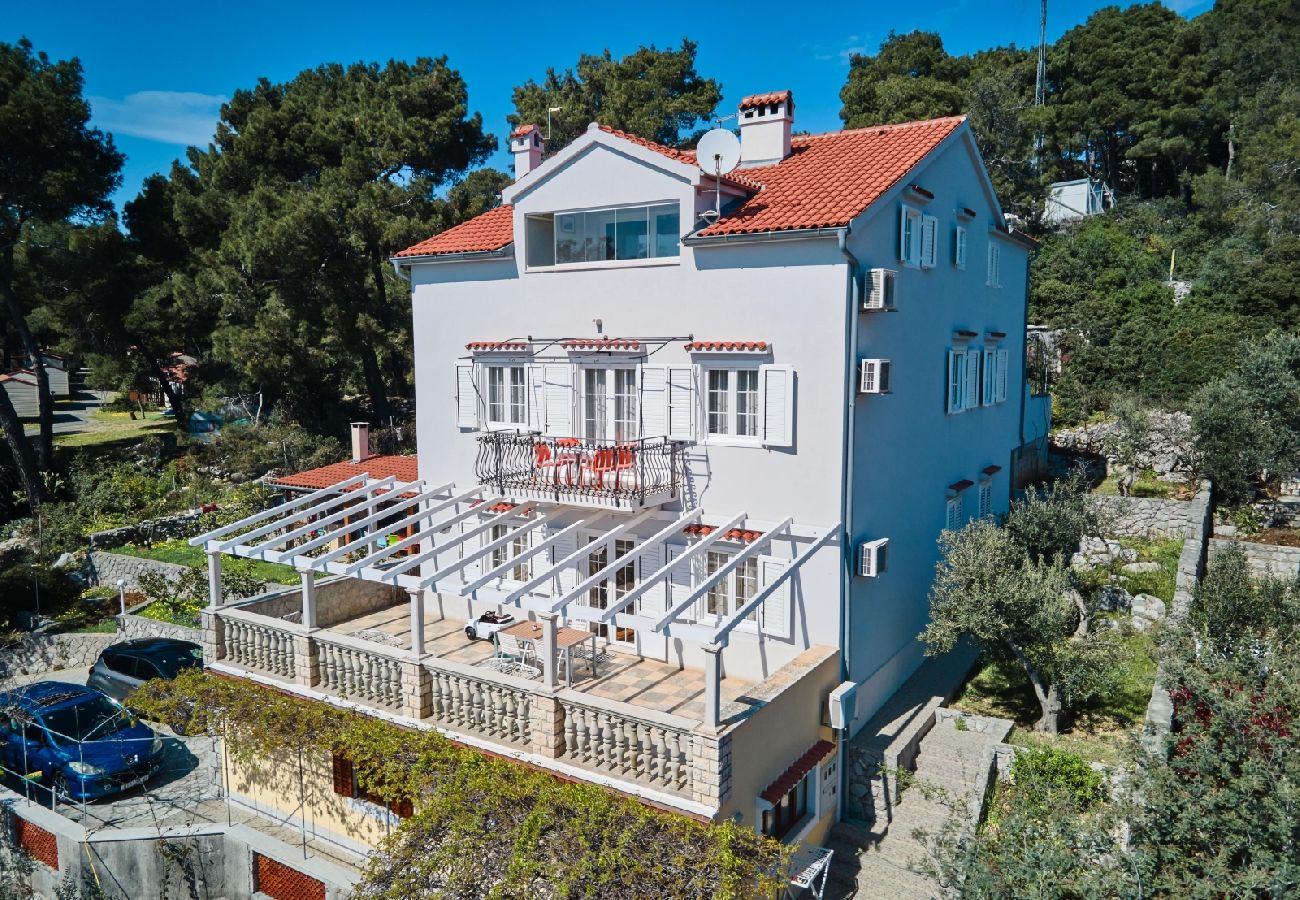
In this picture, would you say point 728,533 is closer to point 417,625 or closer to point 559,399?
point 559,399

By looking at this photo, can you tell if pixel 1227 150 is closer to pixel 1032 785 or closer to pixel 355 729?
pixel 1032 785

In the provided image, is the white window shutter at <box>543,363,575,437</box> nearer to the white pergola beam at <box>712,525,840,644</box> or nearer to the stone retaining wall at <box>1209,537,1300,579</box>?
the white pergola beam at <box>712,525,840,644</box>

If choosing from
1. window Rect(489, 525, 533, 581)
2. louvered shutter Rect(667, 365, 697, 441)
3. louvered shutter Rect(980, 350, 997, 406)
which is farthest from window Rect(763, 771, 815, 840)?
louvered shutter Rect(980, 350, 997, 406)

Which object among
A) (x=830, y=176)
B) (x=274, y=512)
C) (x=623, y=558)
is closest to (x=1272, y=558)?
(x=830, y=176)

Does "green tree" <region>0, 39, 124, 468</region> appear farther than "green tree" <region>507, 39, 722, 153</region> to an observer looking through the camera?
No

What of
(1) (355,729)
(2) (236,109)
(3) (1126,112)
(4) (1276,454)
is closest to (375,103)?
(2) (236,109)

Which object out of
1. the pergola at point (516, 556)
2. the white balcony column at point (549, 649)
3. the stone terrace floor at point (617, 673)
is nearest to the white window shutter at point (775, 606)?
the pergola at point (516, 556)

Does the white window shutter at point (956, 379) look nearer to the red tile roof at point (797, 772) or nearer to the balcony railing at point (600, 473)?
the balcony railing at point (600, 473)
